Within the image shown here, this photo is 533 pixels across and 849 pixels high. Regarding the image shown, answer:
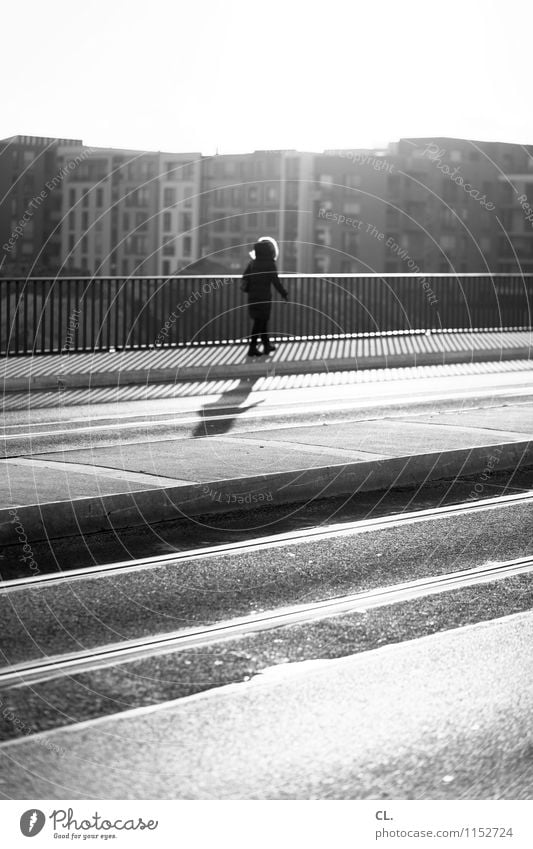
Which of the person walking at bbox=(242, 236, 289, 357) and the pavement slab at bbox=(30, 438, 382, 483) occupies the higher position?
the person walking at bbox=(242, 236, 289, 357)

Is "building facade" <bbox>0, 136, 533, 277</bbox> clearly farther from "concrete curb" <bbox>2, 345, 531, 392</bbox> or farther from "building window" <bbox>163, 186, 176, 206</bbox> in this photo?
"concrete curb" <bbox>2, 345, 531, 392</bbox>

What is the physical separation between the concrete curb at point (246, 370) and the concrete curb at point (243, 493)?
28.3 feet

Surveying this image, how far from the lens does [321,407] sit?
1510 centimetres

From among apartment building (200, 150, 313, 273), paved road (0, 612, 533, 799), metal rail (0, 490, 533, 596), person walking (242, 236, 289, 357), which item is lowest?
paved road (0, 612, 533, 799)

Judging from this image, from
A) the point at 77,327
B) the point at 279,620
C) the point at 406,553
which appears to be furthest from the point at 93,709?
the point at 77,327

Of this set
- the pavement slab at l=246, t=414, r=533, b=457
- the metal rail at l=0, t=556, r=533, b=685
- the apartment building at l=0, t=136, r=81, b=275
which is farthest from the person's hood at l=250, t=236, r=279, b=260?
the metal rail at l=0, t=556, r=533, b=685

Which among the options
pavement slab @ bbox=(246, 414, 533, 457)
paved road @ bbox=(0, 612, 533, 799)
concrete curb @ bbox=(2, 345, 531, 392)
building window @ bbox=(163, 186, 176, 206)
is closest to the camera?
paved road @ bbox=(0, 612, 533, 799)

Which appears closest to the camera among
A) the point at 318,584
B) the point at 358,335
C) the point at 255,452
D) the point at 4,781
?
the point at 4,781

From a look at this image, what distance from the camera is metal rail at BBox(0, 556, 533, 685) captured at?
5371mm

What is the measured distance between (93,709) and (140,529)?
3.44 metres

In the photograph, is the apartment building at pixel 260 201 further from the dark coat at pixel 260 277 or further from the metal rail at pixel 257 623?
the metal rail at pixel 257 623

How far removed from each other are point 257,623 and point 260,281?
54.1 ft

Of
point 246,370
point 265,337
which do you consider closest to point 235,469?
point 246,370
